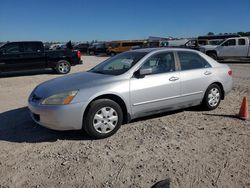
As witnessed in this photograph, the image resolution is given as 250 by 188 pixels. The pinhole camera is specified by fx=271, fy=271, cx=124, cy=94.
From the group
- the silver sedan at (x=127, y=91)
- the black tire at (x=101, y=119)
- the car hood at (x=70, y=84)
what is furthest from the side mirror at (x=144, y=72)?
the black tire at (x=101, y=119)

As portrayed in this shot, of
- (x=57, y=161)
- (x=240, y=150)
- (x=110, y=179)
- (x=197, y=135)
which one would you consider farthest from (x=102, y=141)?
(x=240, y=150)

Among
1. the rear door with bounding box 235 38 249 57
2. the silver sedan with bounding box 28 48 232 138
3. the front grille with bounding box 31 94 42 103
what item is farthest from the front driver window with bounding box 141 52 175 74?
the rear door with bounding box 235 38 249 57

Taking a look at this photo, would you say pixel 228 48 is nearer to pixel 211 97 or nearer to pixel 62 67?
pixel 62 67

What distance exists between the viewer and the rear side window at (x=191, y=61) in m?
5.71

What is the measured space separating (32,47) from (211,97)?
399 inches

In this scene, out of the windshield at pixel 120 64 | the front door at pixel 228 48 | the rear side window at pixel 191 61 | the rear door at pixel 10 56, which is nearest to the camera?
the windshield at pixel 120 64

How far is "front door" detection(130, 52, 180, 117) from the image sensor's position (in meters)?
4.93

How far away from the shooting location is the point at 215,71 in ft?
20.1

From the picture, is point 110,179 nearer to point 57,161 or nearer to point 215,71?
point 57,161

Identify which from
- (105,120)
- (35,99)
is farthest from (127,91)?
(35,99)

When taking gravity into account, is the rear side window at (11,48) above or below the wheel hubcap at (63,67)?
above

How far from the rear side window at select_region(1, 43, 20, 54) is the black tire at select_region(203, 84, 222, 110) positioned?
33.6 ft

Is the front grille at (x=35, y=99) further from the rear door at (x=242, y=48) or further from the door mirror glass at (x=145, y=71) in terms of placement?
the rear door at (x=242, y=48)

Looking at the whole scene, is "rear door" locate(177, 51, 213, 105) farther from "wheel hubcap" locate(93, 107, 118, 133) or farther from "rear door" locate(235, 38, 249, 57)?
"rear door" locate(235, 38, 249, 57)
